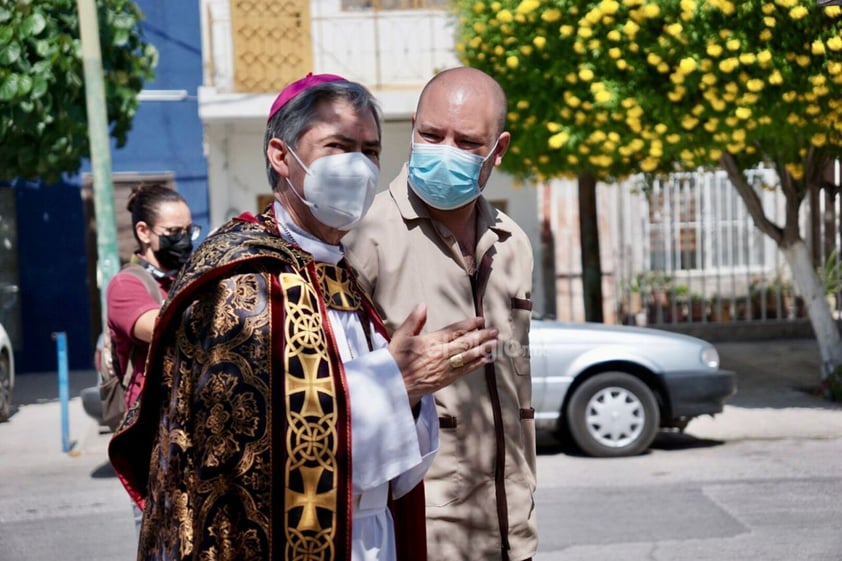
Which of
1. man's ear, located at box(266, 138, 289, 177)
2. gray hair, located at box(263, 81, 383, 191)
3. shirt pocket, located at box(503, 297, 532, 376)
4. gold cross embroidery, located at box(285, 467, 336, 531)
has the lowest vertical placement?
gold cross embroidery, located at box(285, 467, 336, 531)

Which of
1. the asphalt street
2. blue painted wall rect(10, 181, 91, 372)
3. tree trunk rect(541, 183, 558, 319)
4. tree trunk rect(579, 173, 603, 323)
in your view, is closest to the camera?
the asphalt street

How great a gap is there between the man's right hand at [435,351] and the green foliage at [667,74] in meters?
7.37

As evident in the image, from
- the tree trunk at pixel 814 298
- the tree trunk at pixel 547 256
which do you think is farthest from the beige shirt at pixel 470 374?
the tree trunk at pixel 547 256

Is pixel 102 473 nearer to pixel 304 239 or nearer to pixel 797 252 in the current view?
pixel 797 252

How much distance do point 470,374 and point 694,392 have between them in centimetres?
636

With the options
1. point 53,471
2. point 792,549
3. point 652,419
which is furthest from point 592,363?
point 53,471

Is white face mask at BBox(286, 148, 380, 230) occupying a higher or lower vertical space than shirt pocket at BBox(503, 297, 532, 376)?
higher

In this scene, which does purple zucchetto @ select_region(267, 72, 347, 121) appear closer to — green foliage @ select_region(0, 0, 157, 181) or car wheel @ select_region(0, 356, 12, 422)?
green foliage @ select_region(0, 0, 157, 181)

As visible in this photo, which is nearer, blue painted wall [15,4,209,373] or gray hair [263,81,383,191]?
gray hair [263,81,383,191]

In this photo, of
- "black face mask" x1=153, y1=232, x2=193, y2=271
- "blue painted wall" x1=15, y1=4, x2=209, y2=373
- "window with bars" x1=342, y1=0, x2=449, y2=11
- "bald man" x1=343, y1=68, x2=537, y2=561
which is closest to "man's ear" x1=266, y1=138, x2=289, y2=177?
"bald man" x1=343, y1=68, x2=537, y2=561

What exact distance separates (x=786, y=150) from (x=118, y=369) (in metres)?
8.50

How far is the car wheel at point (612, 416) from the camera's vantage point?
9.09 metres

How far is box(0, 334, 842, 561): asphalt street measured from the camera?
6.73 meters

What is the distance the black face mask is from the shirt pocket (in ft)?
5.41
